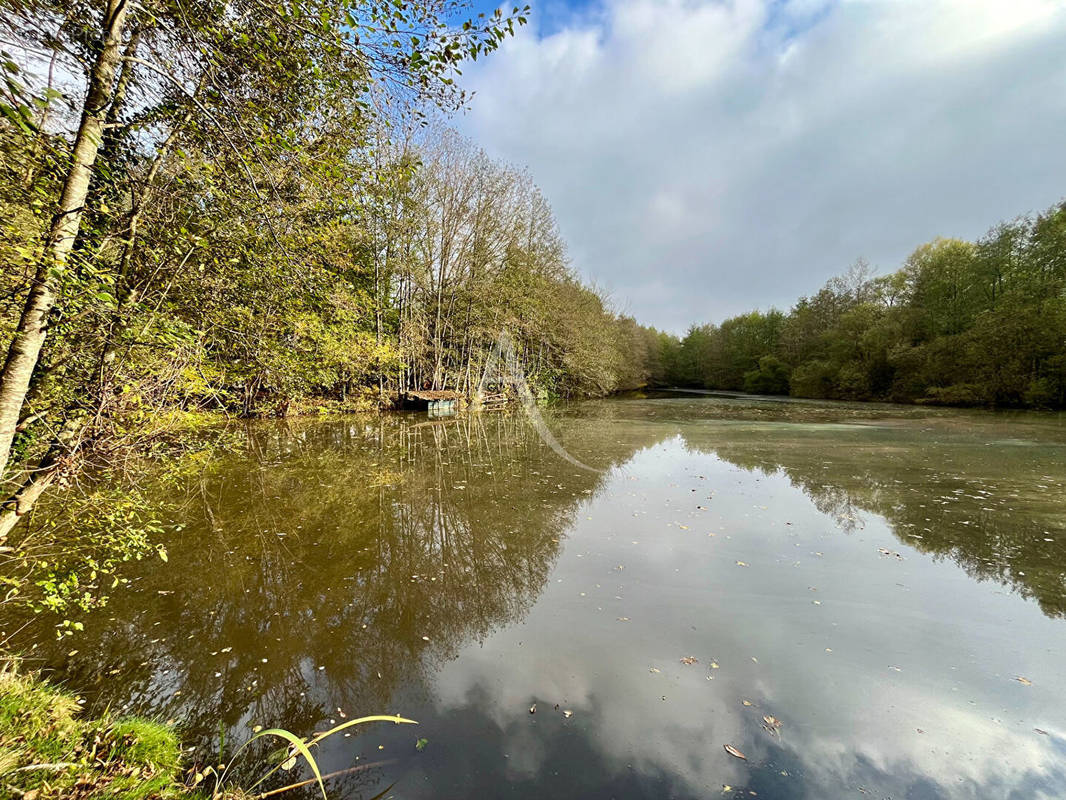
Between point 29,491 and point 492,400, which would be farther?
point 492,400

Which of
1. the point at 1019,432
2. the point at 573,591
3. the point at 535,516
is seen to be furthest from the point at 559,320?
the point at 573,591

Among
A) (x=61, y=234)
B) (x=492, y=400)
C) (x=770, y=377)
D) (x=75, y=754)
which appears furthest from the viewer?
(x=770, y=377)

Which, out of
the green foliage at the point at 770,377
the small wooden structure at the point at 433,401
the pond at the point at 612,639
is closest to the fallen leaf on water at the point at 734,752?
the pond at the point at 612,639

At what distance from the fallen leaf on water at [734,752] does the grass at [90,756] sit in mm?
2217

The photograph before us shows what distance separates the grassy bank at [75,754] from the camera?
167cm

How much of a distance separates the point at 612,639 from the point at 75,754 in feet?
10.6

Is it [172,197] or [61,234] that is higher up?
[172,197]

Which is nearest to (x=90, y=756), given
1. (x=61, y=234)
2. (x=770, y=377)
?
(x=61, y=234)

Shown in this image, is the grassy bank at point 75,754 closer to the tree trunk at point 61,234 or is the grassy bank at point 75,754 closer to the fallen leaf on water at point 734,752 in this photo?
the tree trunk at point 61,234

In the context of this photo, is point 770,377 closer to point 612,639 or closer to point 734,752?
point 612,639

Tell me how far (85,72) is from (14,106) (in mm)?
763

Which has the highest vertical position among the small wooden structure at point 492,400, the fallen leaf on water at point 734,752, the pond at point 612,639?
the small wooden structure at point 492,400

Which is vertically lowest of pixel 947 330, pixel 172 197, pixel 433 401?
pixel 433 401

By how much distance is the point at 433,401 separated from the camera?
21.9 m
